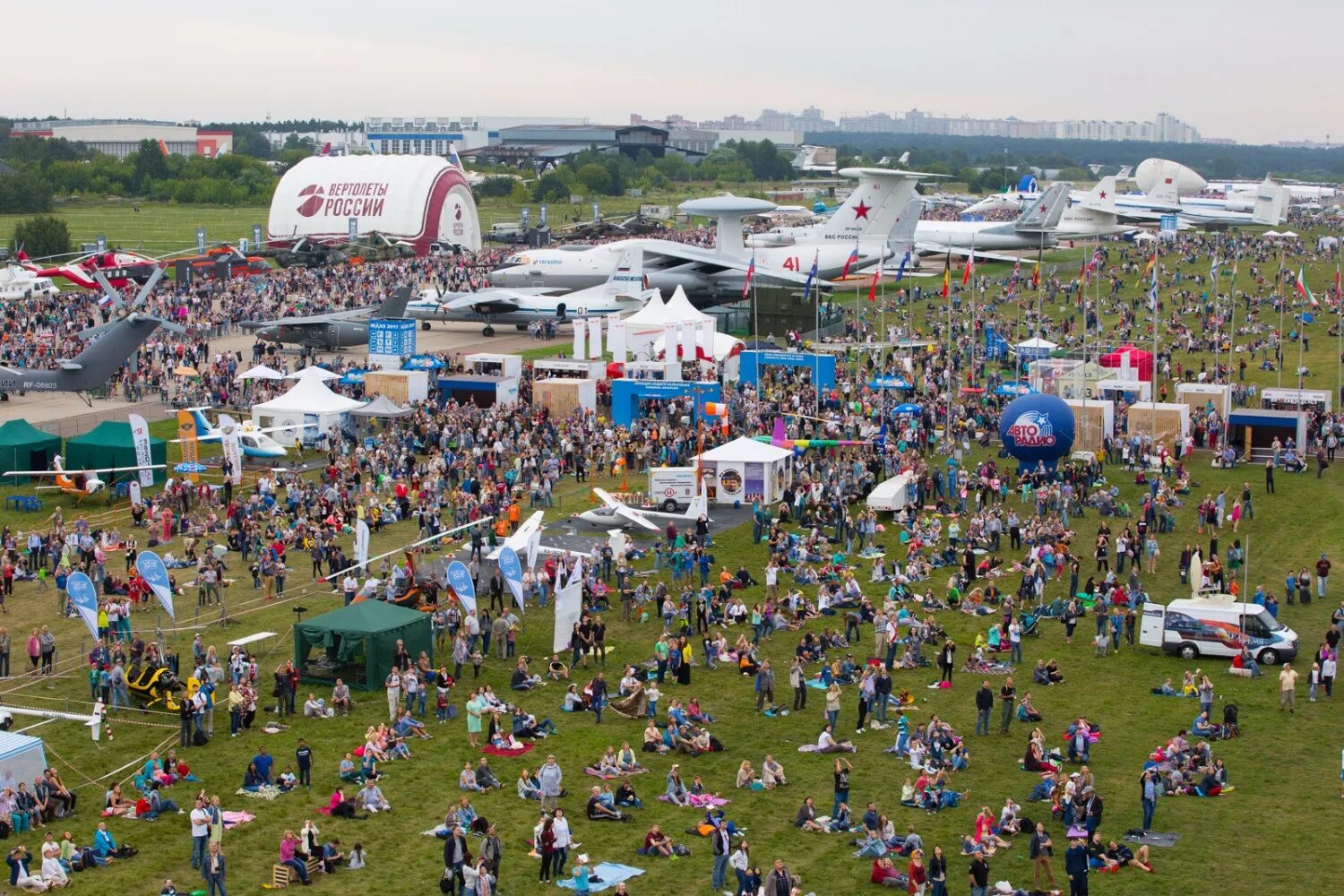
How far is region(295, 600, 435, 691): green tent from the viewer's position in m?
23.3

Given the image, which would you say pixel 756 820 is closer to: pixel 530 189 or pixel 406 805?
pixel 406 805

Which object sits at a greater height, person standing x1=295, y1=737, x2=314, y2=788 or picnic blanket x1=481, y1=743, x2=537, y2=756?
person standing x1=295, y1=737, x2=314, y2=788

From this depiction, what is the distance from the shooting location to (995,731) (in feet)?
72.3

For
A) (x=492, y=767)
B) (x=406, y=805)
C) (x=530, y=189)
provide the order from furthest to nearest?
(x=530, y=189)
(x=492, y=767)
(x=406, y=805)

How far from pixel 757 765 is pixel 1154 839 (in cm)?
514

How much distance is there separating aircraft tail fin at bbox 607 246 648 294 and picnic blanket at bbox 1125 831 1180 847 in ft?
139

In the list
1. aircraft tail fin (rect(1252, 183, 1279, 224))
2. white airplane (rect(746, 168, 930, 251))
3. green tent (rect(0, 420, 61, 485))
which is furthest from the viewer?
aircraft tail fin (rect(1252, 183, 1279, 224))

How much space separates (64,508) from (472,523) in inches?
415

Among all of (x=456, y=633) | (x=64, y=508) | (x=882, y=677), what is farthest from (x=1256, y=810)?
(x=64, y=508)

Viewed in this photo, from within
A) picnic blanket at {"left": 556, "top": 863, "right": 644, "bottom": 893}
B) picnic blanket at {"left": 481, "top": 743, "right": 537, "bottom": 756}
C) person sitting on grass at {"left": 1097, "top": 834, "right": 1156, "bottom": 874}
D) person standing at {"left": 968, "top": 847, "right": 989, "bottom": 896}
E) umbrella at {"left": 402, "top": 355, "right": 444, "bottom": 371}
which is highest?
umbrella at {"left": 402, "top": 355, "right": 444, "bottom": 371}

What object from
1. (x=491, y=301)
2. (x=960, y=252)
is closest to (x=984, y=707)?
(x=491, y=301)

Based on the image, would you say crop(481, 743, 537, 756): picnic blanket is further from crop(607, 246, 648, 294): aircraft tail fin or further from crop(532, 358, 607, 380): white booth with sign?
crop(607, 246, 648, 294): aircraft tail fin

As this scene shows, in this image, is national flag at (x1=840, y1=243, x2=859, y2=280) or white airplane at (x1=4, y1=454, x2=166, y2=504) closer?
white airplane at (x1=4, y1=454, x2=166, y2=504)

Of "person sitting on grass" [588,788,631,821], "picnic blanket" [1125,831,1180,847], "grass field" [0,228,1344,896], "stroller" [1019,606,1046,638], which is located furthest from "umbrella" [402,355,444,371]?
"picnic blanket" [1125,831,1180,847]
